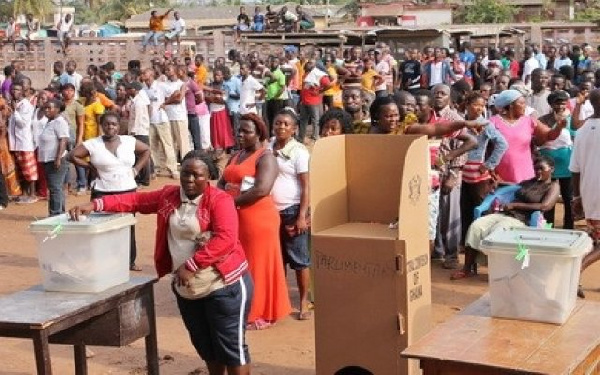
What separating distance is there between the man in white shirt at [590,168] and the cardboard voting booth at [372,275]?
2.22m

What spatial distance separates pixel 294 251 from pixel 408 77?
12.5 metres

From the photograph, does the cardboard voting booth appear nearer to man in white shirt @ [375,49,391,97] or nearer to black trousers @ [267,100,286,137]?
black trousers @ [267,100,286,137]

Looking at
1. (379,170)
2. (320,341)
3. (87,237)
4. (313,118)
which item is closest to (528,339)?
(320,341)

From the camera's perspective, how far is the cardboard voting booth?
4953mm

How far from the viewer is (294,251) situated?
23.5 feet

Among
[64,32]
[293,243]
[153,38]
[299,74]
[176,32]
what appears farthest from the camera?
[64,32]

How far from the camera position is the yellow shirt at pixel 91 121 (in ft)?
41.9

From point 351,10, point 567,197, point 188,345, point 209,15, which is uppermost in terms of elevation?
point 351,10

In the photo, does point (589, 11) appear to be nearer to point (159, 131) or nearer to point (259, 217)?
point (159, 131)

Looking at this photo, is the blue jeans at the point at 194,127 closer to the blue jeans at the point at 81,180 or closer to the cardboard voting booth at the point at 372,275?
the blue jeans at the point at 81,180

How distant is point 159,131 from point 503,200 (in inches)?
282

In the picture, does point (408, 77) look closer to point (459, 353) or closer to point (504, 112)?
point (504, 112)

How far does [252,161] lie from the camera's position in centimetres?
659

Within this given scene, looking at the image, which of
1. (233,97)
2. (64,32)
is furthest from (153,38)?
(233,97)
